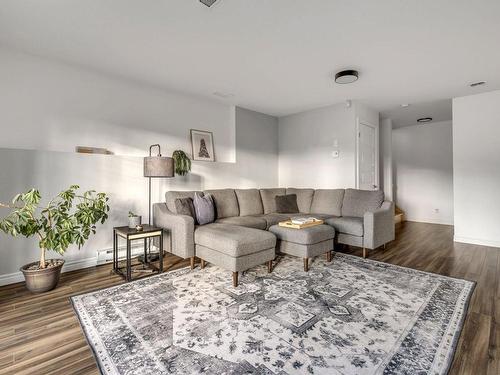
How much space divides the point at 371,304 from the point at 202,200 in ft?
7.18

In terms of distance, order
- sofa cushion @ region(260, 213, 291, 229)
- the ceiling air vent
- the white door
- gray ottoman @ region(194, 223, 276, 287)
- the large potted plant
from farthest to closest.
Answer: the white door → sofa cushion @ region(260, 213, 291, 229) → gray ottoman @ region(194, 223, 276, 287) → the large potted plant → the ceiling air vent

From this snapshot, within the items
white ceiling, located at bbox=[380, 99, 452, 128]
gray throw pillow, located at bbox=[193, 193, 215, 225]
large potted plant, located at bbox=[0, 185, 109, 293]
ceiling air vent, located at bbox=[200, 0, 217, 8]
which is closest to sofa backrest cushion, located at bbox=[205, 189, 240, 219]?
gray throw pillow, located at bbox=[193, 193, 215, 225]

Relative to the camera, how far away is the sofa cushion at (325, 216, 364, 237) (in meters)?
3.38

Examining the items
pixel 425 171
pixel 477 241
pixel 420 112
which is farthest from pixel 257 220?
pixel 425 171

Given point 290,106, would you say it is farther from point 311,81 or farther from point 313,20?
point 313,20

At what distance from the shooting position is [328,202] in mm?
4172

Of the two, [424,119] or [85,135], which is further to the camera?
[424,119]

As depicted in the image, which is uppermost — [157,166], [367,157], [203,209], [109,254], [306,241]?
[367,157]

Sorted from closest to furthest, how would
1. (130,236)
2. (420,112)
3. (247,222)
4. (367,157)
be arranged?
(130,236) → (247,222) → (367,157) → (420,112)

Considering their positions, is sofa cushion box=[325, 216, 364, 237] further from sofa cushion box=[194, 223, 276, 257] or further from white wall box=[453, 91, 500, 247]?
white wall box=[453, 91, 500, 247]

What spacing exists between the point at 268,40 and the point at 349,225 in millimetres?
2514

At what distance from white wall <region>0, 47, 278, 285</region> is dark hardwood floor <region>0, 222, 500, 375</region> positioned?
1.83 feet

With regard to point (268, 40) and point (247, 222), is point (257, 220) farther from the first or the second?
point (268, 40)

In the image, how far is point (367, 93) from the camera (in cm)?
399
